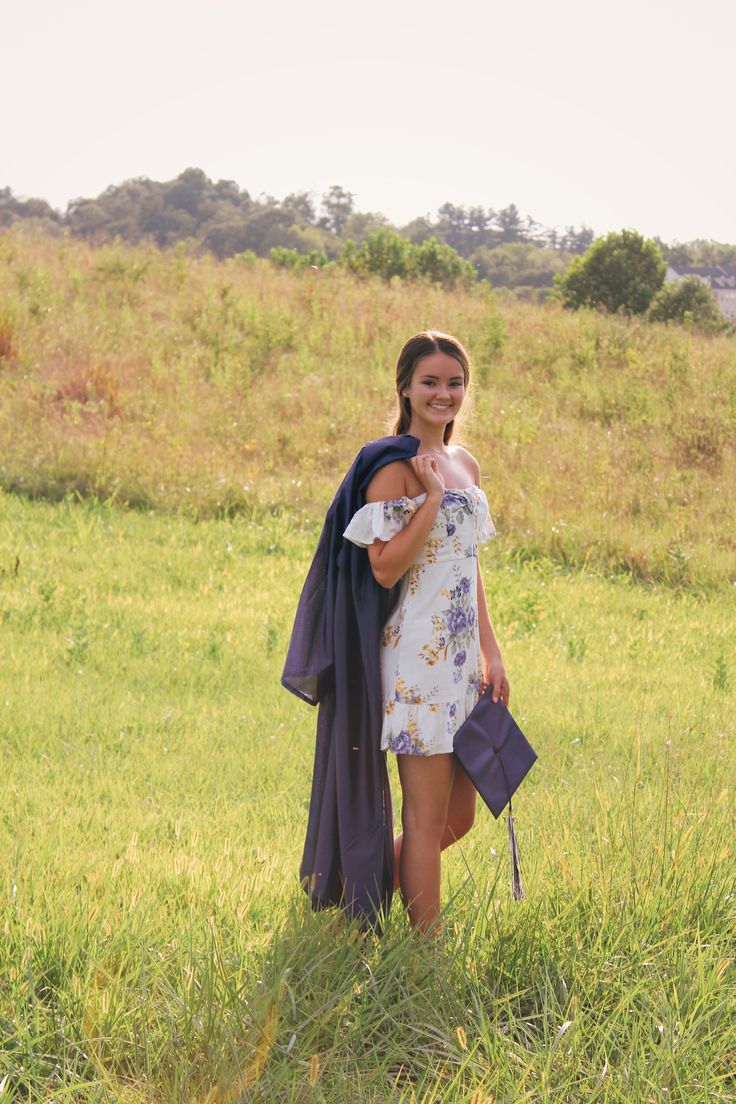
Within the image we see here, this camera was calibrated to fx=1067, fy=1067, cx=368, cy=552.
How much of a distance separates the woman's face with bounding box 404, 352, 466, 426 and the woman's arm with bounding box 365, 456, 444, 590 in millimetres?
221

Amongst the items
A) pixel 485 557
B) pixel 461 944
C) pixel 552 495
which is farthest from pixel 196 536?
pixel 461 944

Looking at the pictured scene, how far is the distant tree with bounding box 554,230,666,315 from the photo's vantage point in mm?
31906

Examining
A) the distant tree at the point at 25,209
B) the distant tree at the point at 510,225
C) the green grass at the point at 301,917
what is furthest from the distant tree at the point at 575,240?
the green grass at the point at 301,917

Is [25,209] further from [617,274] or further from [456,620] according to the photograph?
[456,620]

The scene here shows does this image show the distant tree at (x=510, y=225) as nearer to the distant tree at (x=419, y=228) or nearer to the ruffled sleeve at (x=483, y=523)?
the distant tree at (x=419, y=228)

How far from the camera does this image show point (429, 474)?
10.6ft

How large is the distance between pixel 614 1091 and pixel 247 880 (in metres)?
1.56

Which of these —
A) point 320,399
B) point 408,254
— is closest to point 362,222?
point 408,254

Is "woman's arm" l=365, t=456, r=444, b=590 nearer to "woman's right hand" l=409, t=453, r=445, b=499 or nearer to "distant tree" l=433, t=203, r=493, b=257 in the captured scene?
"woman's right hand" l=409, t=453, r=445, b=499

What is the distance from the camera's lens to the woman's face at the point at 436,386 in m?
3.42

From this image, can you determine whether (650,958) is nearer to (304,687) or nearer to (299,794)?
(304,687)

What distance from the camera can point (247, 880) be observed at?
3.82m

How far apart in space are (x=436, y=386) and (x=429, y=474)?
361 millimetres

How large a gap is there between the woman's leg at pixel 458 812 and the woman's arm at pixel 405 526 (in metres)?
0.73
